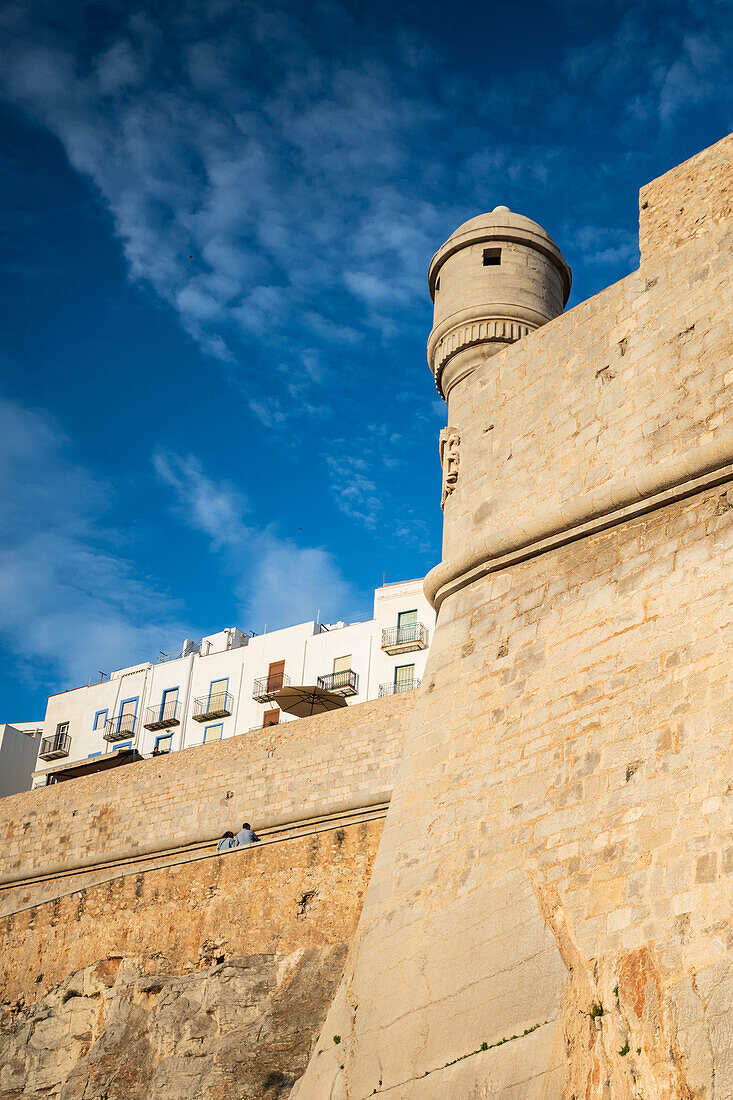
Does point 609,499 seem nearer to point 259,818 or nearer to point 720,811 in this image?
point 720,811

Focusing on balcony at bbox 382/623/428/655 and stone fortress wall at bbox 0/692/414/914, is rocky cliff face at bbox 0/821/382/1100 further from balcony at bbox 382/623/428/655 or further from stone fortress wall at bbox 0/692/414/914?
balcony at bbox 382/623/428/655

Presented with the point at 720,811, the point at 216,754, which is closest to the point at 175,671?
the point at 216,754

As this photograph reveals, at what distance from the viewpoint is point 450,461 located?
31.7 ft

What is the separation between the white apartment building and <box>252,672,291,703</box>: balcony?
3cm

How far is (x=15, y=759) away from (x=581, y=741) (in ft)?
96.1

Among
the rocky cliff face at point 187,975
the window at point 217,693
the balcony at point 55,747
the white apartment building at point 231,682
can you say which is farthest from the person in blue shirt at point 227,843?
the balcony at point 55,747

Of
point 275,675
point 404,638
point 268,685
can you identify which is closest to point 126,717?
point 268,685

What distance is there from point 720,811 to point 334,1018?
3.33m

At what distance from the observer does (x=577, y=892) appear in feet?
20.6

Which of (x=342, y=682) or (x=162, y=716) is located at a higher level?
(x=162, y=716)

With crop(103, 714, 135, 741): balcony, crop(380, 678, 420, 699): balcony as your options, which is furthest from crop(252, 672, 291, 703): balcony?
crop(103, 714, 135, 741): balcony

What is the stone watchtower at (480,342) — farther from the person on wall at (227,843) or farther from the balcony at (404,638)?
the balcony at (404,638)

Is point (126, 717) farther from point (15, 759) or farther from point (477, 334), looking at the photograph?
point (477, 334)

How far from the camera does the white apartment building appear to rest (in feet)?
95.4
